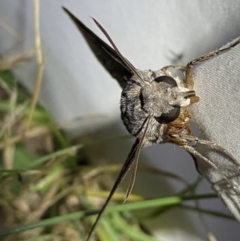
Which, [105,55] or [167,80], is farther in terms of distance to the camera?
[105,55]

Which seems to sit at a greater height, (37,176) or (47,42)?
(47,42)

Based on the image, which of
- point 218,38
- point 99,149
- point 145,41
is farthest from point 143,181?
point 218,38

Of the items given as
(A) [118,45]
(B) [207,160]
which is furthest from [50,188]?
(B) [207,160]

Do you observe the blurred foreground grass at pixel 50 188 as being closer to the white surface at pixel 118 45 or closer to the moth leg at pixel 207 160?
the white surface at pixel 118 45

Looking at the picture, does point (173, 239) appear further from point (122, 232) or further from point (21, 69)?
point (21, 69)

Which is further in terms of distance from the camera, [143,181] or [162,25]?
[143,181]

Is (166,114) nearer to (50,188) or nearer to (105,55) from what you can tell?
(105,55)

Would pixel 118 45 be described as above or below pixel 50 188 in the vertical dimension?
above
